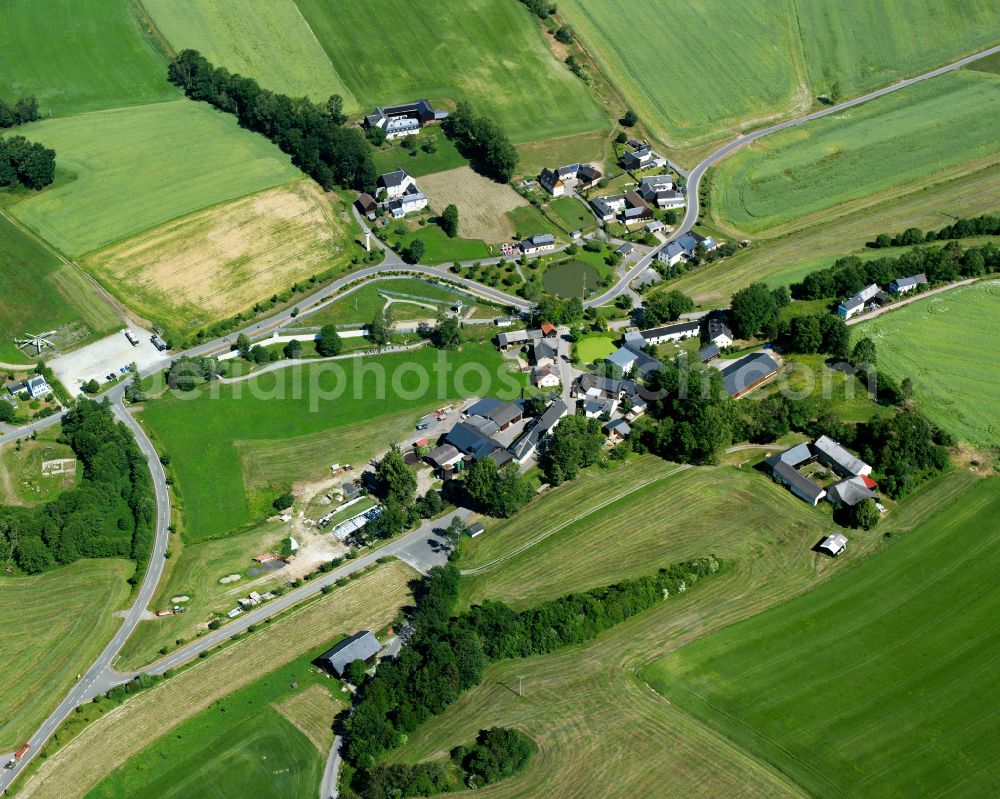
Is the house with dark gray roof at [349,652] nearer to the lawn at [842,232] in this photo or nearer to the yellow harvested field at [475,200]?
the lawn at [842,232]

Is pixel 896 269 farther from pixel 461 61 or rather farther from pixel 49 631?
pixel 49 631

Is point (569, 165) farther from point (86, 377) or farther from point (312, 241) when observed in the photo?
point (86, 377)

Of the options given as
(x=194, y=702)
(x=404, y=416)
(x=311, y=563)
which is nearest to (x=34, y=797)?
(x=194, y=702)

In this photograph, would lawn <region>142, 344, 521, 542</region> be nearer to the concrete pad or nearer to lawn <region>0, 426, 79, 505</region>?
the concrete pad

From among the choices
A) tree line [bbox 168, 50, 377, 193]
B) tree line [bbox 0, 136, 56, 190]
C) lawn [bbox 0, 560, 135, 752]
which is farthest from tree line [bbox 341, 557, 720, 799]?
tree line [bbox 0, 136, 56, 190]

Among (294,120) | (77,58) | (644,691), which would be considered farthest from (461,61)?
(644,691)

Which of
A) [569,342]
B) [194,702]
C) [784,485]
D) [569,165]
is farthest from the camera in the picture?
[569,165]
